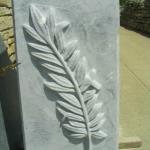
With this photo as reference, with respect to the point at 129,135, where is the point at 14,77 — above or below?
above

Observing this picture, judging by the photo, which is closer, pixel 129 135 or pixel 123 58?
pixel 129 135

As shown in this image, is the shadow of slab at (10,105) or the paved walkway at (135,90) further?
the paved walkway at (135,90)

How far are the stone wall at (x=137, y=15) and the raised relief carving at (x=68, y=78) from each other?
931cm

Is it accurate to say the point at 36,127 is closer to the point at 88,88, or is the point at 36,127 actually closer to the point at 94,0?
the point at 88,88

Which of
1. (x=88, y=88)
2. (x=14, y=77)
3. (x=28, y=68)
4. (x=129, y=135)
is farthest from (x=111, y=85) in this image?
(x=129, y=135)

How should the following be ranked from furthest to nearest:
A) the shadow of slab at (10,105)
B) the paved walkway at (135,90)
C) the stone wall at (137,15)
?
the stone wall at (137,15), the paved walkway at (135,90), the shadow of slab at (10,105)

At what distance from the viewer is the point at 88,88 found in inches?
A: 107

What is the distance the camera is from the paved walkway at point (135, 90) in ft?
14.2

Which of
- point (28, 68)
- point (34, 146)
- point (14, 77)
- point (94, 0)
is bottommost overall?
point (34, 146)

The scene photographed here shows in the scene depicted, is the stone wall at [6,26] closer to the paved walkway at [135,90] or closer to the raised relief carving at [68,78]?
the paved walkway at [135,90]

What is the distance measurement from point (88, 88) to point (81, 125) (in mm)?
269

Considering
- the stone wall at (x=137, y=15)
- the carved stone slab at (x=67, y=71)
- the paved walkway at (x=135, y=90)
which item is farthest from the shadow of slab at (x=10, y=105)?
the stone wall at (x=137, y=15)

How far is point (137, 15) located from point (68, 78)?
433 inches

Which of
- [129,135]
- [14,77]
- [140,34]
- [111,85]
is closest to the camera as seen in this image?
[111,85]
